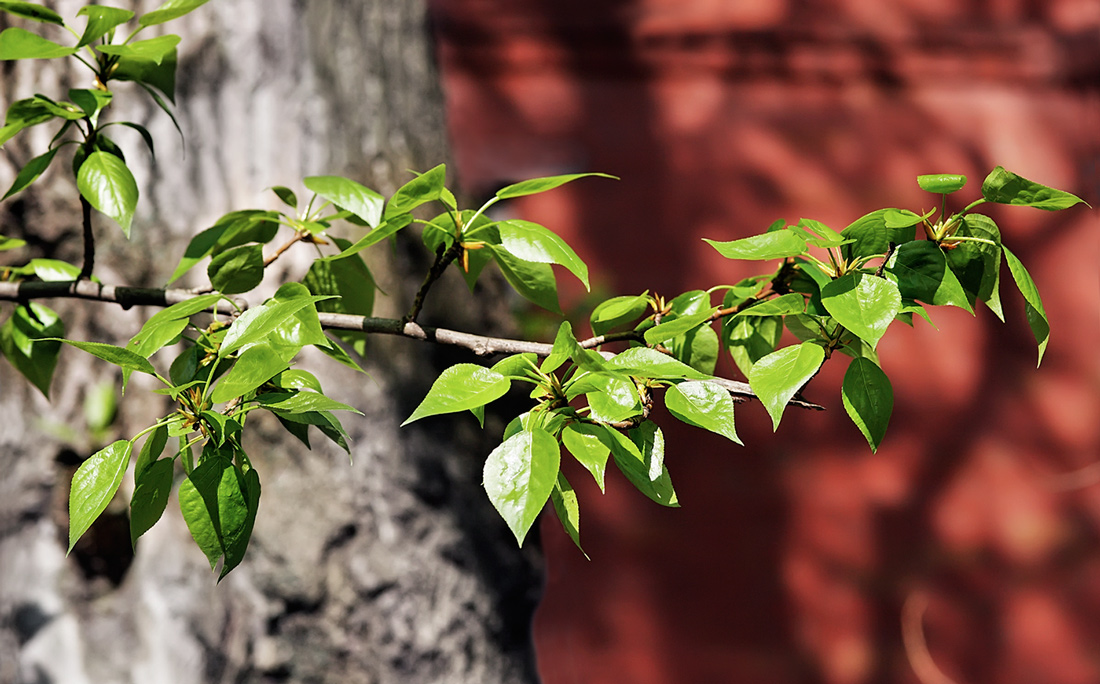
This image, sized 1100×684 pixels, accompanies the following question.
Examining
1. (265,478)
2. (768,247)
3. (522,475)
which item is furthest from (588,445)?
(265,478)

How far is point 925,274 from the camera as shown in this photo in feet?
1.32

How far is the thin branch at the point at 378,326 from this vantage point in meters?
0.43

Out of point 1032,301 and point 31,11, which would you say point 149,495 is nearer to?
point 31,11

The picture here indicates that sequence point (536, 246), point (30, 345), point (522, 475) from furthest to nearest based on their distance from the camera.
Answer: point (30, 345), point (536, 246), point (522, 475)

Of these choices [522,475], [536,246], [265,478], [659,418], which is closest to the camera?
[522,475]

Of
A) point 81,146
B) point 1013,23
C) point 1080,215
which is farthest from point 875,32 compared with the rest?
point 81,146

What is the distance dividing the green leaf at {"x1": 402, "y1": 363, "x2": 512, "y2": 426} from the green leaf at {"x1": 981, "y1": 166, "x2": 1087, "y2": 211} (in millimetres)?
270

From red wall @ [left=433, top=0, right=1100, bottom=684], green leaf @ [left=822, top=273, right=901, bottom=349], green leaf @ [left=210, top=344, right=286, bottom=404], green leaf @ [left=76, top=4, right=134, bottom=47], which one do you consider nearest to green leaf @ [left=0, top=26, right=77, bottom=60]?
green leaf @ [left=76, top=4, right=134, bottom=47]

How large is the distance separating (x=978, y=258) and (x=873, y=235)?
0.06m

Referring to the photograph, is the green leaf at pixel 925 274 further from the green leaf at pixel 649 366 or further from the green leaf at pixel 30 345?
the green leaf at pixel 30 345

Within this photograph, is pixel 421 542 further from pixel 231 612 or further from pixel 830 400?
pixel 830 400

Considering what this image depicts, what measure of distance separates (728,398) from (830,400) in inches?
39.4

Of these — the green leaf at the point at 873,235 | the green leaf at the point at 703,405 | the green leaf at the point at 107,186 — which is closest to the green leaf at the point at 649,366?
the green leaf at the point at 703,405

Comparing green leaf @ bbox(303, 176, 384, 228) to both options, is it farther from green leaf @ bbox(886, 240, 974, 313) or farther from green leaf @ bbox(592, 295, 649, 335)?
green leaf @ bbox(886, 240, 974, 313)
